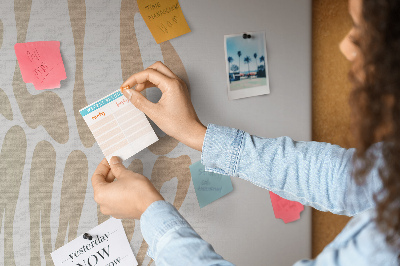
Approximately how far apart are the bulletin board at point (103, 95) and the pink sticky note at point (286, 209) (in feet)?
0.08

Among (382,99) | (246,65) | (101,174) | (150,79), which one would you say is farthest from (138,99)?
(382,99)

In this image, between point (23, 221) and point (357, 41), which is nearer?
point (357, 41)

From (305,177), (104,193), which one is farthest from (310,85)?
(104,193)

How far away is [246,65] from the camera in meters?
0.80

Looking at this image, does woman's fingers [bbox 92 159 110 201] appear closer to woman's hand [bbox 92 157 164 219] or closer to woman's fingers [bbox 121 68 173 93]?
woman's hand [bbox 92 157 164 219]

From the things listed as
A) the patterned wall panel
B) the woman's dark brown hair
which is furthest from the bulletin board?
the woman's dark brown hair

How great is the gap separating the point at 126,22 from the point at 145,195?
1.12 feet

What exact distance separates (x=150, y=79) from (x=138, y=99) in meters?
0.04

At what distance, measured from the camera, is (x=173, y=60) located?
746 millimetres

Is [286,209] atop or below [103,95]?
below

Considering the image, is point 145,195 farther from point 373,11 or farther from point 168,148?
point 373,11

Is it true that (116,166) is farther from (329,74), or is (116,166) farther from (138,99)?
(329,74)

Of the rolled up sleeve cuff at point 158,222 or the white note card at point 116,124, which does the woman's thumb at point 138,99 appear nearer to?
the white note card at point 116,124

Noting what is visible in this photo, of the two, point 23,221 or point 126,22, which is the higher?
point 126,22
